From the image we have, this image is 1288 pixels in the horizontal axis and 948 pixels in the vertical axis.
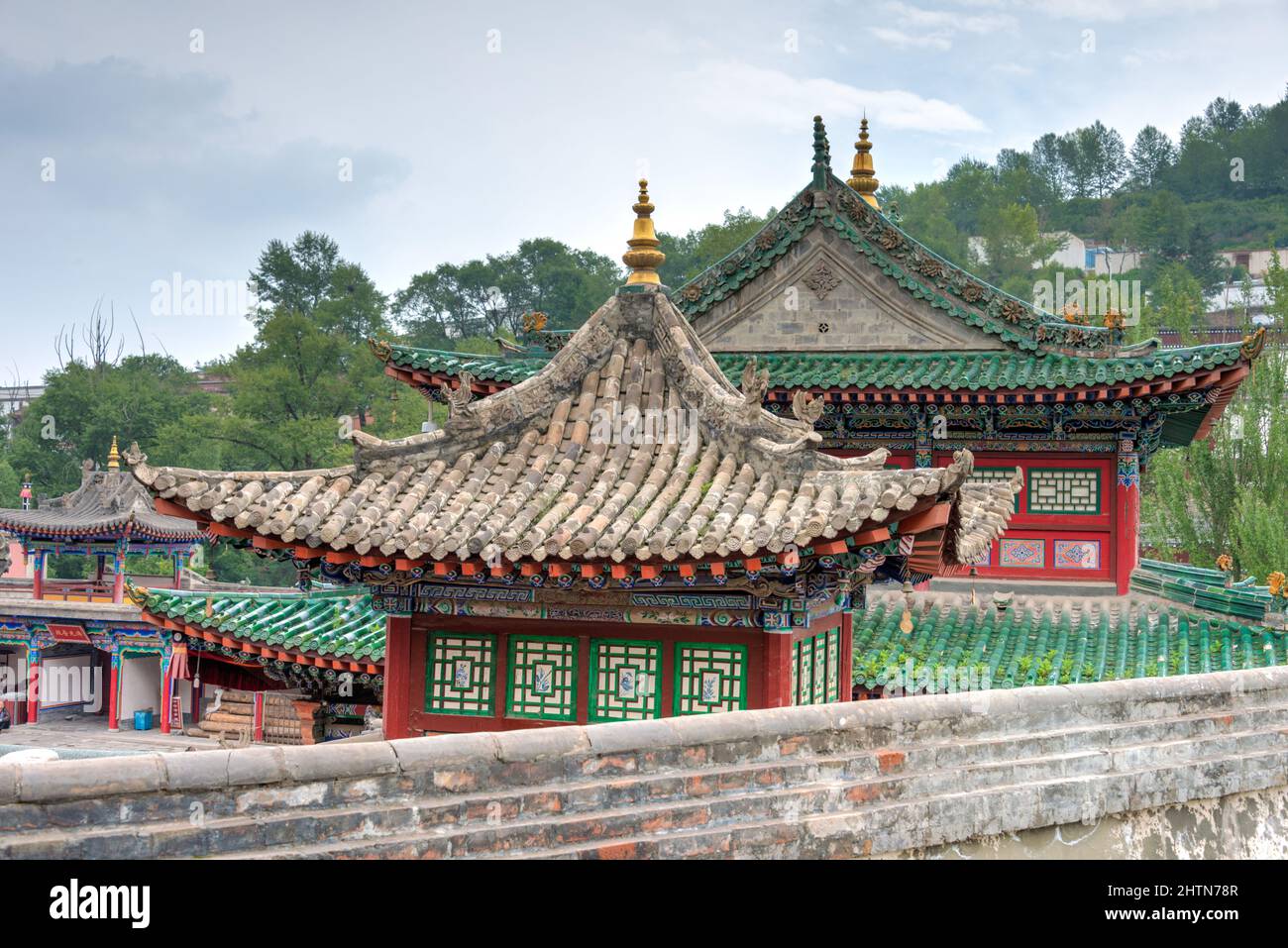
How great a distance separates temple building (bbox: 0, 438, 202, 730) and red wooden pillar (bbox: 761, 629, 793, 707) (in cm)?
3510

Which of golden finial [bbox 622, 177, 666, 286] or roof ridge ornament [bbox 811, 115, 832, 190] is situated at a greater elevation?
roof ridge ornament [bbox 811, 115, 832, 190]

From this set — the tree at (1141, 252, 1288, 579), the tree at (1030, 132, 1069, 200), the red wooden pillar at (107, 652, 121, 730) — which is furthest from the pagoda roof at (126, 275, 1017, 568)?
the tree at (1030, 132, 1069, 200)

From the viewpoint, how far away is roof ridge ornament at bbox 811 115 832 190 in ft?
56.4

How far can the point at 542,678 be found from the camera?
10.8 m

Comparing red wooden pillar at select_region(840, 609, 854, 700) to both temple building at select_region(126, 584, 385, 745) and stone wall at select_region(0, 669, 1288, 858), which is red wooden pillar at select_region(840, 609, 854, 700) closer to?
stone wall at select_region(0, 669, 1288, 858)

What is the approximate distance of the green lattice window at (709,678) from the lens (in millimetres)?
10508

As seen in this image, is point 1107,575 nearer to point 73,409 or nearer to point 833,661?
point 833,661

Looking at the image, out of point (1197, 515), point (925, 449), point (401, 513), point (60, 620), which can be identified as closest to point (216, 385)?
point (60, 620)

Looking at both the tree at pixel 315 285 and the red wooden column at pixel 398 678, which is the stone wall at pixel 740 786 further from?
the tree at pixel 315 285

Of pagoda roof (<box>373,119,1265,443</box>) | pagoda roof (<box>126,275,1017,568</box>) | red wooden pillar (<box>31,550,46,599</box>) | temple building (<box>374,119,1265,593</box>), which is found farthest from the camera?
red wooden pillar (<box>31,550,46,599</box>)

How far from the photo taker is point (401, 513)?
10.1 metres

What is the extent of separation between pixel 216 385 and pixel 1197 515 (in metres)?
63.6

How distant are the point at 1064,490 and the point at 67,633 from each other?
3587 centimetres

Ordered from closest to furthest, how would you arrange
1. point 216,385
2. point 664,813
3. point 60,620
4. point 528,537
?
point 664,813, point 528,537, point 60,620, point 216,385
